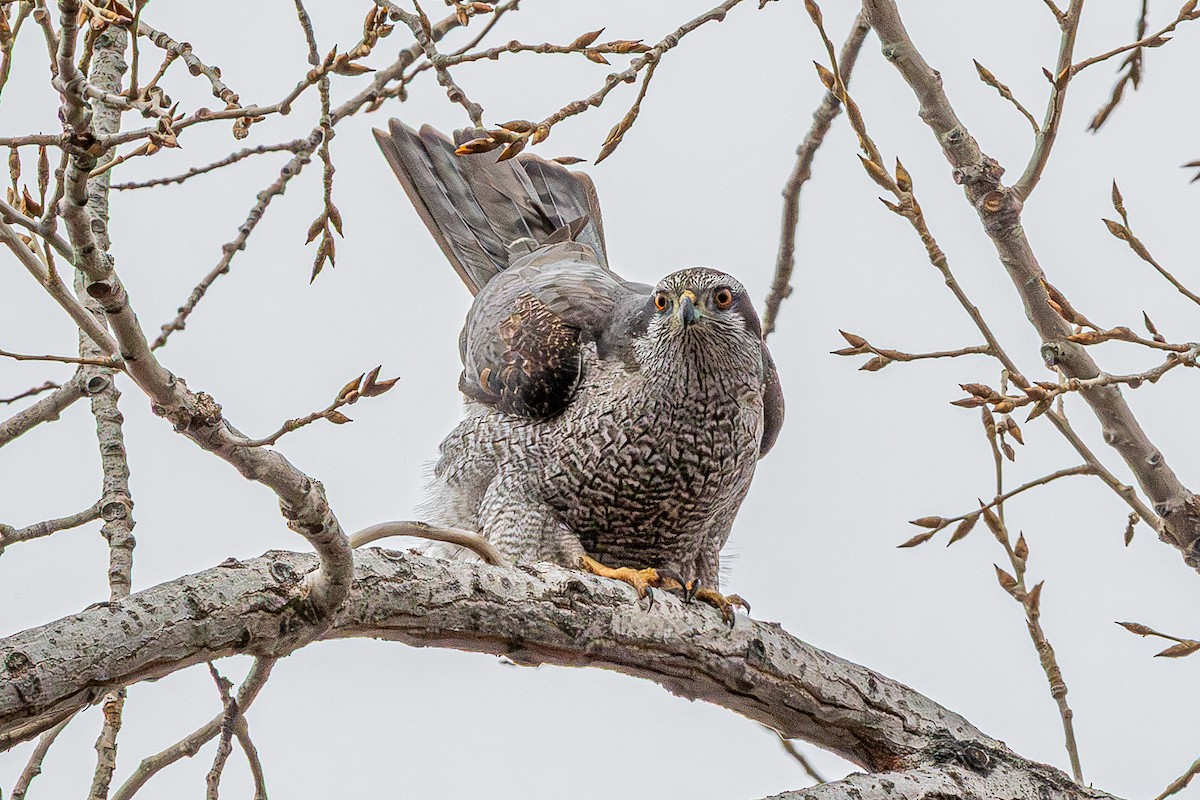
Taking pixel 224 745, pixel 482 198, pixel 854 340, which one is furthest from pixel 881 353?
pixel 482 198

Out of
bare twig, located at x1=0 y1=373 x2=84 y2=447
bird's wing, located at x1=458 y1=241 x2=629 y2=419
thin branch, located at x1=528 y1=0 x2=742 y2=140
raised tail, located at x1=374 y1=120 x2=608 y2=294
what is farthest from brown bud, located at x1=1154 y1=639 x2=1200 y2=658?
raised tail, located at x1=374 y1=120 x2=608 y2=294

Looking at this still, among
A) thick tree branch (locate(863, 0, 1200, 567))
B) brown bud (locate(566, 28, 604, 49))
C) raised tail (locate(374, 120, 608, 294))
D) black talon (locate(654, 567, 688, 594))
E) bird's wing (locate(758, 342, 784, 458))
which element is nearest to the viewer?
brown bud (locate(566, 28, 604, 49))

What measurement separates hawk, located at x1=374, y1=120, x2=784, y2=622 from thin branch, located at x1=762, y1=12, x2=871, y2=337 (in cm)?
19

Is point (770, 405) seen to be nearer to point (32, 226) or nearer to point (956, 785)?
point (956, 785)

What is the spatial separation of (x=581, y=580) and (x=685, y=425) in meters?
1.23

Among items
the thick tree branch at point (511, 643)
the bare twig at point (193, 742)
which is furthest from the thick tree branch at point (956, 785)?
the bare twig at point (193, 742)

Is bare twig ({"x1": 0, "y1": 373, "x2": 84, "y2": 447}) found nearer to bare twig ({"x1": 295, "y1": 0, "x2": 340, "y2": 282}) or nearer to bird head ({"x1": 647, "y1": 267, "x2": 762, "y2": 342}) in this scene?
bare twig ({"x1": 295, "y1": 0, "x2": 340, "y2": 282})

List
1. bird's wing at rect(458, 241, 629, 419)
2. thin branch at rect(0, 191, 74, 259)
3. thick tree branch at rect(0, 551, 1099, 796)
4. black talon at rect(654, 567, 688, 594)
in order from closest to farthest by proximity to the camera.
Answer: thin branch at rect(0, 191, 74, 259) → thick tree branch at rect(0, 551, 1099, 796) → black talon at rect(654, 567, 688, 594) → bird's wing at rect(458, 241, 629, 419)

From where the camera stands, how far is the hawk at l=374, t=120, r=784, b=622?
408cm

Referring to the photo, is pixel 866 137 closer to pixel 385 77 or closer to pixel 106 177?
pixel 385 77

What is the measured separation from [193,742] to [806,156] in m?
2.59

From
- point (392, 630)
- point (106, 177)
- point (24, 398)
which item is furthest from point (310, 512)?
point (24, 398)

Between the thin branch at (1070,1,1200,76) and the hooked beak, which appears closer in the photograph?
the thin branch at (1070,1,1200,76)

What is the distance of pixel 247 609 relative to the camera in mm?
2248
